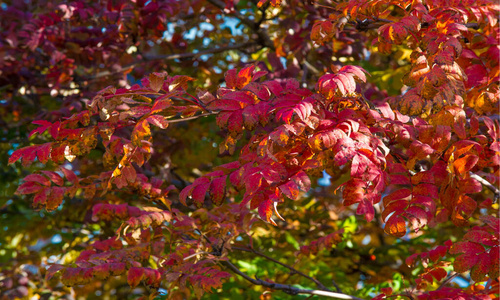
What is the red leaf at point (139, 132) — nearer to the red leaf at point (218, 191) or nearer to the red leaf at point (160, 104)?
the red leaf at point (160, 104)

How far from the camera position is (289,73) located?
2986 millimetres

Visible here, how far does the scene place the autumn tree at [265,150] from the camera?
5.22 ft

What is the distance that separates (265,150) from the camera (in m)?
1.48

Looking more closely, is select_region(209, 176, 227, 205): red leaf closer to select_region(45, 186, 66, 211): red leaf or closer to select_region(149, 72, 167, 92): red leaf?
select_region(149, 72, 167, 92): red leaf

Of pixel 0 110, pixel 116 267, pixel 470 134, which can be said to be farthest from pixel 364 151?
pixel 0 110

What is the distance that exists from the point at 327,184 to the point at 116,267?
8.56 feet

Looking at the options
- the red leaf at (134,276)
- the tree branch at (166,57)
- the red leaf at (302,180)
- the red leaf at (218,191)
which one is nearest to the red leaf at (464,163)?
the red leaf at (302,180)

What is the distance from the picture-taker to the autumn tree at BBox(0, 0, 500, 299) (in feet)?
5.22

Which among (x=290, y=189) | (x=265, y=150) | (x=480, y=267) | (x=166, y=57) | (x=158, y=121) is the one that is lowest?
(x=166, y=57)

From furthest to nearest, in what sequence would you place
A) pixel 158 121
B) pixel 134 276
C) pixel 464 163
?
pixel 134 276 < pixel 464 163 < pixel 158 121

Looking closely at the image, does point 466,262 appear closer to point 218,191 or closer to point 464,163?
point 464,163

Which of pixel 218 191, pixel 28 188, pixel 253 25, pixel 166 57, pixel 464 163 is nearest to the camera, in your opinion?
pixel 464 163

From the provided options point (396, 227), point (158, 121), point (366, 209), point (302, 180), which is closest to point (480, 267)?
point (396, 227)

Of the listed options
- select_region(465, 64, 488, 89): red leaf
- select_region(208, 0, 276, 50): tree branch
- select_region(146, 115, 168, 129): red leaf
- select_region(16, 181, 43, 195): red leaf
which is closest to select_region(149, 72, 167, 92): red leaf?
select_region(146, 115, 168, 129): red leaf
